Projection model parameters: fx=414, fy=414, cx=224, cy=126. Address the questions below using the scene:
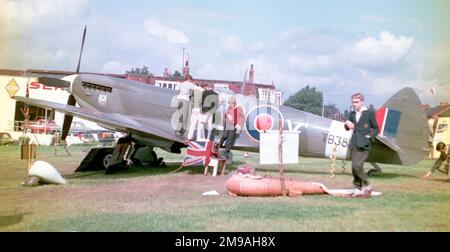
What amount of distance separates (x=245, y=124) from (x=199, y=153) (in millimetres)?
1404

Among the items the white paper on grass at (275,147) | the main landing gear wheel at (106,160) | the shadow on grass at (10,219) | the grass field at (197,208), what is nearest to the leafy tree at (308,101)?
the main landing gear wheel at (106,160)

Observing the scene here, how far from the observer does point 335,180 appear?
820 cm

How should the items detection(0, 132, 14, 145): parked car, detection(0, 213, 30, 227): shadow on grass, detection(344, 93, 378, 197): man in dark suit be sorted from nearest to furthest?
detection(0, 213, 30, 227): shadow on grass < detection(344, 93, 378, 197): man in dark suit < detection(0, 132, 14, 145): parked car

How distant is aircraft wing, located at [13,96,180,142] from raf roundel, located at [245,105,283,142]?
5.54ft

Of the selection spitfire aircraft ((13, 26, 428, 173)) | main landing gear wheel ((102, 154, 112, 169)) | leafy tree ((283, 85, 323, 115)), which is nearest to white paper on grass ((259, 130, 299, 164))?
spitfire aircraft ((13, 26, 428, 173))

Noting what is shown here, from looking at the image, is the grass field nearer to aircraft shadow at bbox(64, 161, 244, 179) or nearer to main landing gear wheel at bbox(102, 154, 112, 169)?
aircraft shadow at bbox(64, 161, 244, 179)

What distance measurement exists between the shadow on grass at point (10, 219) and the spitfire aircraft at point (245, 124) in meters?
Answer: 3.73

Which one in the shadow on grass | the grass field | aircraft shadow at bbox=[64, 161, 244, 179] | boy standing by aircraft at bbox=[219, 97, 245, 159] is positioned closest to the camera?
the grass field

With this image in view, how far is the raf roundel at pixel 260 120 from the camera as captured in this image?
9367mm

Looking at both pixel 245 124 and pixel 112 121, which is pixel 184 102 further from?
pixel 112 121

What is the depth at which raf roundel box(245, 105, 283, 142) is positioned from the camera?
9367mm
